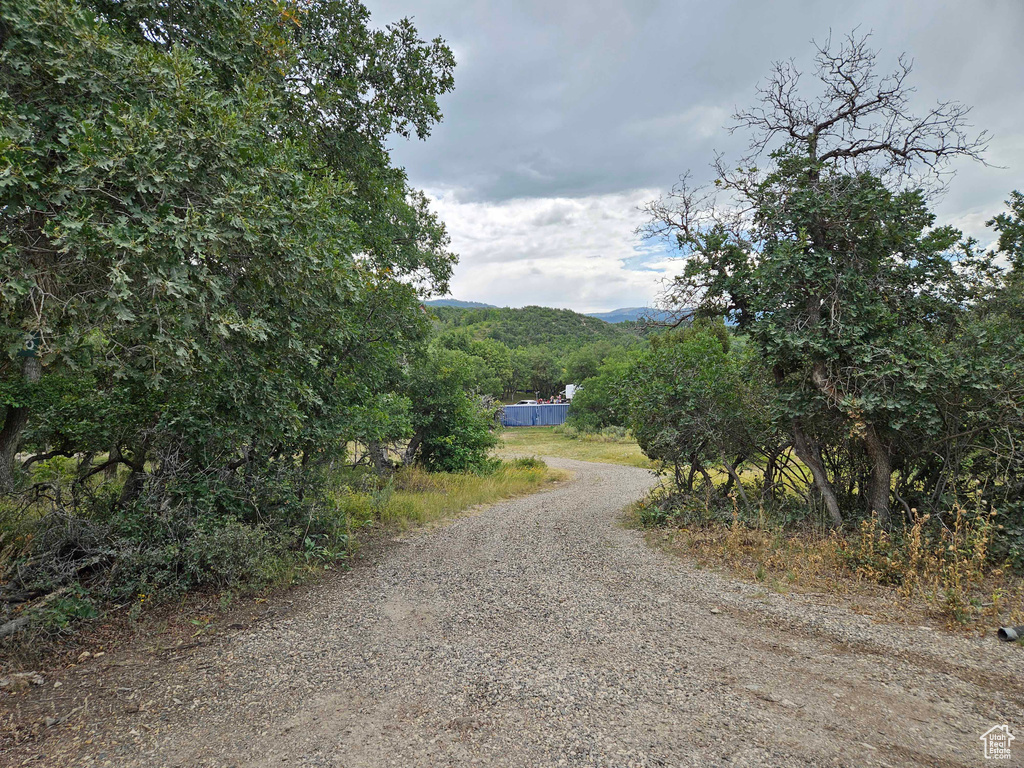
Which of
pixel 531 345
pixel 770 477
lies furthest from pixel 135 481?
pixel 531 345

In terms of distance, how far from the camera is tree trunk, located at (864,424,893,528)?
6.27m

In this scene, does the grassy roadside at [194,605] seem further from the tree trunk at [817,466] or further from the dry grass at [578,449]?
the dry grass at [578,449]

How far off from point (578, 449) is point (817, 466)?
2172cm

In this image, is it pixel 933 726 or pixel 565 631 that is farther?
pixel 565 631

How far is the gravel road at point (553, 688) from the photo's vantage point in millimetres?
2799

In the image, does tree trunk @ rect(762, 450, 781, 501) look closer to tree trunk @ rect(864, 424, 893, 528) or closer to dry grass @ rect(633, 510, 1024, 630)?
dry grass @ rect(633, 510, 1024, 630)

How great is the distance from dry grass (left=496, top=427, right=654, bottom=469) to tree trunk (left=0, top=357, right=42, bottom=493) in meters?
15.3

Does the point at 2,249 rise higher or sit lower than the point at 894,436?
higher

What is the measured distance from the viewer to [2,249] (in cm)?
308

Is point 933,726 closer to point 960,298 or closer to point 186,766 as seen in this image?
point 186,766

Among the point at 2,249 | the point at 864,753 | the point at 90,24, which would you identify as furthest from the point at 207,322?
the point at 864,753

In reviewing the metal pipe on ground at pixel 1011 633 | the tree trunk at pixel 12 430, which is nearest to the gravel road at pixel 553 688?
the metal pipe on ground at pixel 1011 633

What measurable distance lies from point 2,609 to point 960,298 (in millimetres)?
10126

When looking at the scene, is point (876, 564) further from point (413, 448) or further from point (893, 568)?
point (413, 448)
